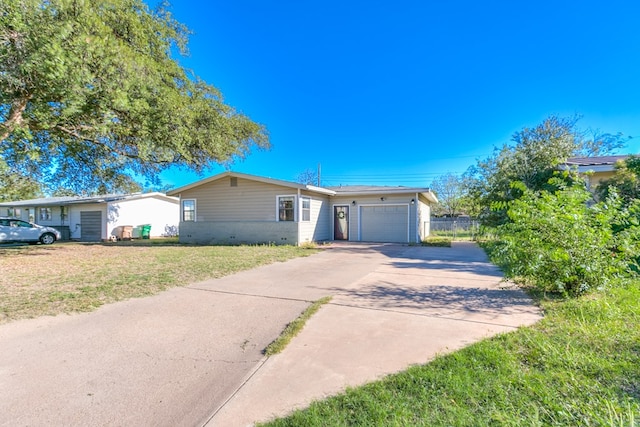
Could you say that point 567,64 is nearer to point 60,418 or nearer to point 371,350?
point 371,350

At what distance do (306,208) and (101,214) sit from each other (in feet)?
45.0

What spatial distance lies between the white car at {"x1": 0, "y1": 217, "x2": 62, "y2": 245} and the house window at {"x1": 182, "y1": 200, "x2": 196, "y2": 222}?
8374mm

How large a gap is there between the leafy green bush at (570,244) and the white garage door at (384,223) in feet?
33.6

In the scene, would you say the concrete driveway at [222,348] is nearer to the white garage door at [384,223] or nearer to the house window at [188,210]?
the white garage door at [384,223]

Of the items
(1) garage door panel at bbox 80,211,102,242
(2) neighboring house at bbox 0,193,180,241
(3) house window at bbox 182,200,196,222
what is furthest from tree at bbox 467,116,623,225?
(1) garage door panel at bbox 80,211,102,242

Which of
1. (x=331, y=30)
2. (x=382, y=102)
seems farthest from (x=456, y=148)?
(x=331, y=30)

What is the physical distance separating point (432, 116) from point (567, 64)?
7002mm

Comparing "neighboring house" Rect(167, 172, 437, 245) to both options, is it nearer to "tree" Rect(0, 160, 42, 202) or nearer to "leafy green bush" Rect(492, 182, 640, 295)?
"tree" Rect(0, 160, 42, 202)

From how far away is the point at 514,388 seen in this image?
7.13 feet

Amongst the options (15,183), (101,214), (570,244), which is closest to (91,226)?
(101,214)

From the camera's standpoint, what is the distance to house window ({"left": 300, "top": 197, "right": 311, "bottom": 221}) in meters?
14.1

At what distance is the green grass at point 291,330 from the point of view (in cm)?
300

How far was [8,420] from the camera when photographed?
1.97 metres

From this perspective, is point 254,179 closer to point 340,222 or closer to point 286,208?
point 286,208
